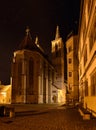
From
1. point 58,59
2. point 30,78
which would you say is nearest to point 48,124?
point 30,78

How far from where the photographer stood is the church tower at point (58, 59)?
263 feet

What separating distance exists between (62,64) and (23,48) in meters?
22.8

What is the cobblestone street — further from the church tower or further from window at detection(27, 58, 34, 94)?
the church tower

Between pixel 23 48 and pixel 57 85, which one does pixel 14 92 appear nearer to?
pixel 23 48

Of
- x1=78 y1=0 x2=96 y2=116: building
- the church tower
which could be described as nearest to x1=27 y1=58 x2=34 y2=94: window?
the church tower

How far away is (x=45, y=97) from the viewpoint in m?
65.6

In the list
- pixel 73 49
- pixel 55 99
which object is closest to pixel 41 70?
pixel 55 99

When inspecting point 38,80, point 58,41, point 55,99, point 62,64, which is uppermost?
point 58,41

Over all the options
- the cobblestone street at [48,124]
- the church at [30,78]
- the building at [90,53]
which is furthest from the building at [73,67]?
the cobblestone street at [48,124]

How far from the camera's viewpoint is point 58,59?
3238 inches

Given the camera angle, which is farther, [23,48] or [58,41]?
[58,41]

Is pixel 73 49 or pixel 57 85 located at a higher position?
pixel 73 49

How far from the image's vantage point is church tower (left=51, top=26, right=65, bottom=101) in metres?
80.1

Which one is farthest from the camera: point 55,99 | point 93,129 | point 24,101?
point 55,99
